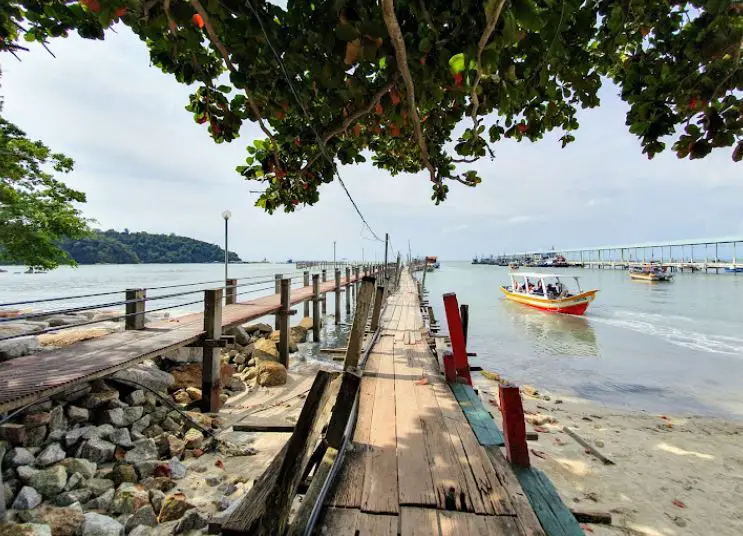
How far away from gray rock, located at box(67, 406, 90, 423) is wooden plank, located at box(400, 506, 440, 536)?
4.57 m

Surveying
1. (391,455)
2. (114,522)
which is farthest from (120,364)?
(391,455)

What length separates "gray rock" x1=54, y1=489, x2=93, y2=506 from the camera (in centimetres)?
333

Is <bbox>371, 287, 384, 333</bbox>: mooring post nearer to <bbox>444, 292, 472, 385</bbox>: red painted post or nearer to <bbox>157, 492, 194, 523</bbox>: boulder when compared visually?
<bbox>444, 292, 472, 385</bbox>: red painted post

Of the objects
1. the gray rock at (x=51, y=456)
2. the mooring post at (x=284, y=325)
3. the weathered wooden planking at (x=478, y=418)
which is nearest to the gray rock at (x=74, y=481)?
the gray rock at (x=51, y=456)

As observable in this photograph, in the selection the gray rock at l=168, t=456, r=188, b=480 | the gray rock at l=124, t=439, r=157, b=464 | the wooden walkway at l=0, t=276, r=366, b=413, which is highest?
the wooden walkway at l=0, t=276, r=366, b=413

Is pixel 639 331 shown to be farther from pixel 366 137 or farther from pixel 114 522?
pixel 114 522

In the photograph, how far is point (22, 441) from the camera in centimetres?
377

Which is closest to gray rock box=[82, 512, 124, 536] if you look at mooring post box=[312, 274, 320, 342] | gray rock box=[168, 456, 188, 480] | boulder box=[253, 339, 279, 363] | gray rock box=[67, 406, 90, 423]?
gray rock box=[168, 456, 188, 480]

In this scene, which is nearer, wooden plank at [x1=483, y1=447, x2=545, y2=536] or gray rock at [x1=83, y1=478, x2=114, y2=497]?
wooden plank at [x1=483, y1=447, x2=545, y2=536]

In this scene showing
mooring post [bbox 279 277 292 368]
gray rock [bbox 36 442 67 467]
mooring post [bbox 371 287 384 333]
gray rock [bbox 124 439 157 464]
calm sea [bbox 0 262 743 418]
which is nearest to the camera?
gray rock [bbox 36 442 67 467]

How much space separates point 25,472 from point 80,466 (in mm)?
438

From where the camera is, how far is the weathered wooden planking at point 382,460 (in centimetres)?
216

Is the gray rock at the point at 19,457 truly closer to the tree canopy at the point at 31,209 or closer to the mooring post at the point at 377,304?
the mooring post at the point at 377,304

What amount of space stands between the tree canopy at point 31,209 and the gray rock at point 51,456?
14097mm
